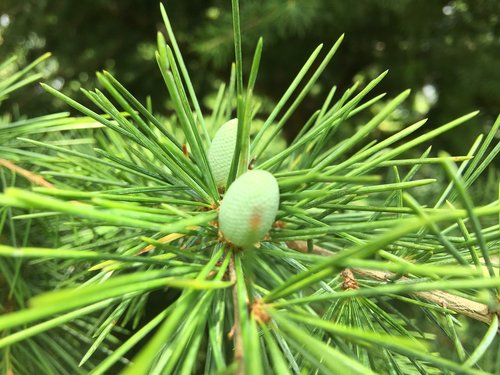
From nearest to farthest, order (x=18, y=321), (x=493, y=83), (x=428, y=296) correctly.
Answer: (x=18, y=321) < (x=428, y=296) < (x=493, y=83)

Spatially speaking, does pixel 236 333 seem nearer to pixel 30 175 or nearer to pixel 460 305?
pixel 460 305

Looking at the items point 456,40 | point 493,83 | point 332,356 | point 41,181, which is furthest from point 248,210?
point 456,40

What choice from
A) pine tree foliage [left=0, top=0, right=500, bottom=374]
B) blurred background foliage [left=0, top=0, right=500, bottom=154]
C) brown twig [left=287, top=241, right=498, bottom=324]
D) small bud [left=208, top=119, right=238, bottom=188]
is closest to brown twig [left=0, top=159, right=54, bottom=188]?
pine tree foliage [left=0, top=0, right=500, bottom=374]

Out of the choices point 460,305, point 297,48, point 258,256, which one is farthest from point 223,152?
point 297,48

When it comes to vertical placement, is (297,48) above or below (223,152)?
above

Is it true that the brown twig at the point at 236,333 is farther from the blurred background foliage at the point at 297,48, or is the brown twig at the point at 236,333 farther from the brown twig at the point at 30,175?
the blurred background foliage at the point at 297,48

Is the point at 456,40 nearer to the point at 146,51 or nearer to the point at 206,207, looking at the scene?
the point at 146,51

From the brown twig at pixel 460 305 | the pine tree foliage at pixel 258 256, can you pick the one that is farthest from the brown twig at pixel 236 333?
the brown twig at pixel 460 305

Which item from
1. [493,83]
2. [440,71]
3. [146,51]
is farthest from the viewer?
[146,51]
